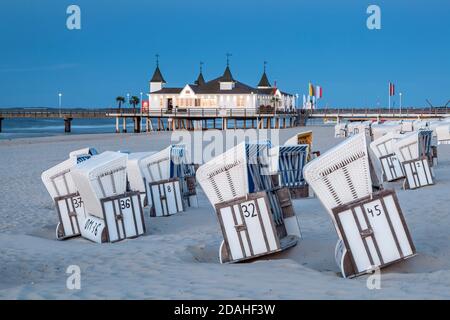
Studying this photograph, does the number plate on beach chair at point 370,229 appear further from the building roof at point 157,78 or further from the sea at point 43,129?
the building roof at point 157,78

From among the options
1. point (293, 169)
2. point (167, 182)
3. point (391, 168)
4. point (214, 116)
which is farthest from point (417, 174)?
point (214, 116)

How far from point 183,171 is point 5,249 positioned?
4.67 m

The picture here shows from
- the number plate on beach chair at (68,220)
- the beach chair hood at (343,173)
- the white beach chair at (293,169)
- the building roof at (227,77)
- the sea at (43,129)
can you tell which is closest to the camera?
the beach chair hood at (343,173)

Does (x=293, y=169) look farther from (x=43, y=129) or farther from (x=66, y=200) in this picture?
(x=43, y=129)

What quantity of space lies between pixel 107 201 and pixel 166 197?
241cm

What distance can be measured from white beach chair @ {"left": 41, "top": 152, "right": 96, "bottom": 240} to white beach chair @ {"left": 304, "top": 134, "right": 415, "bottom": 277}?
3.86 m

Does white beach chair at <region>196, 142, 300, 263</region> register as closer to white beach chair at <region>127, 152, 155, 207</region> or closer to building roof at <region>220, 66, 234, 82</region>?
white beach chair at <region>127, 152, 155, 207</region>

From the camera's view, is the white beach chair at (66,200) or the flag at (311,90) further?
the flag at (311,90)

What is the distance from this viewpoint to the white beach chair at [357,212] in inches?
225

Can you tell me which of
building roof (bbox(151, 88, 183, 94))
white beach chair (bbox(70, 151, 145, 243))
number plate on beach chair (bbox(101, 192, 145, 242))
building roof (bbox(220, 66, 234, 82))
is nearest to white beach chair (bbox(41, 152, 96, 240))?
white beach chair (bbox(70, 151, 145, 243))

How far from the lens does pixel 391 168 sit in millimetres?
→ 13609

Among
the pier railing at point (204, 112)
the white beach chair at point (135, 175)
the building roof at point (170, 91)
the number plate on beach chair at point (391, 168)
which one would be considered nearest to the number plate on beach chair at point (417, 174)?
the number plate on beach chair at point (391, 168)
